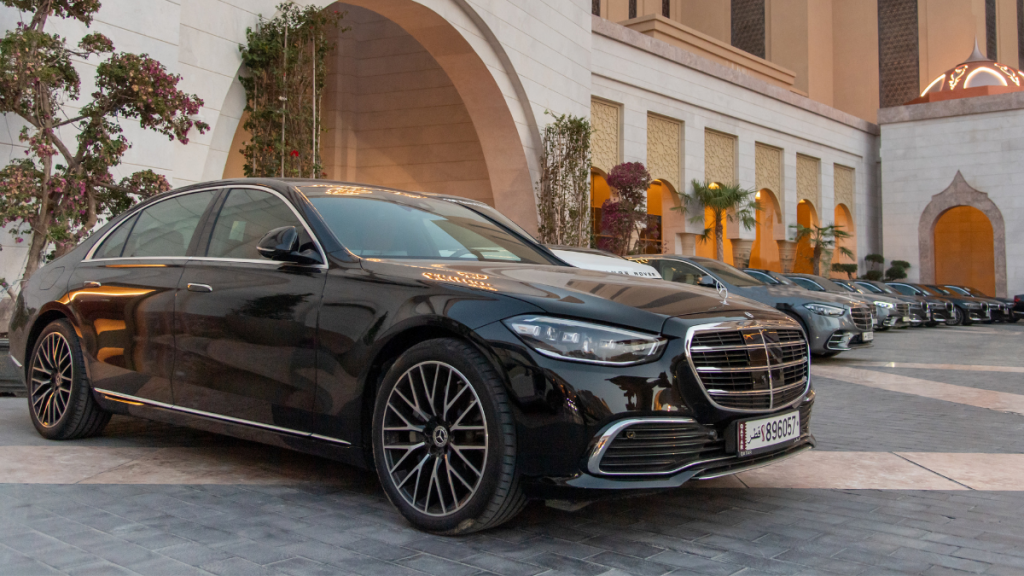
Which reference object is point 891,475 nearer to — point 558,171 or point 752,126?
point 558,171

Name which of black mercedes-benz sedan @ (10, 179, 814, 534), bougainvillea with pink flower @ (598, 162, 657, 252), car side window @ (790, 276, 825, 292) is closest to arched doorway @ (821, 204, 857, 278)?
bougainvillea with pink flower @ (598, 162, 657, 252)

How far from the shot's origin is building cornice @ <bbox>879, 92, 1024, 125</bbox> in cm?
3622

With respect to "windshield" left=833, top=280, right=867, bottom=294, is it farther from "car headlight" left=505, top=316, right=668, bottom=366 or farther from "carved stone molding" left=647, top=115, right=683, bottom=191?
"car headlight" left=505, top=316, right=668, bottom=366

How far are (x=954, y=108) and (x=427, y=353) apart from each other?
40.6 meters

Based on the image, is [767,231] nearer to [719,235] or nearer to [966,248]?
[719,235]

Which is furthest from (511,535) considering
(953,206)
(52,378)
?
(953,206)

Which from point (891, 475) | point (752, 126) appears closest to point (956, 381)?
point (891, 475)

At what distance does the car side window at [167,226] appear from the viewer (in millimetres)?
4430

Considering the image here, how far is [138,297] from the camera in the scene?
4.38 metres

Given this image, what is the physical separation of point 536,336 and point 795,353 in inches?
52.5

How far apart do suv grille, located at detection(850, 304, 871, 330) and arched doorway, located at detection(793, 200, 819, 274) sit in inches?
978

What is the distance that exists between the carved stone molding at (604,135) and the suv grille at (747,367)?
828 inches

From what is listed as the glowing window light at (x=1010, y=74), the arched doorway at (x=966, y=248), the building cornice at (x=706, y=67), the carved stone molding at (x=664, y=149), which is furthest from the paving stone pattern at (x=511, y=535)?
the arched doorway at (x=966, y=248)

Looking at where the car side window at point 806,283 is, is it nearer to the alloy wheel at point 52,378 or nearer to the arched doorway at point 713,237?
the arched doorway at point 713,237
